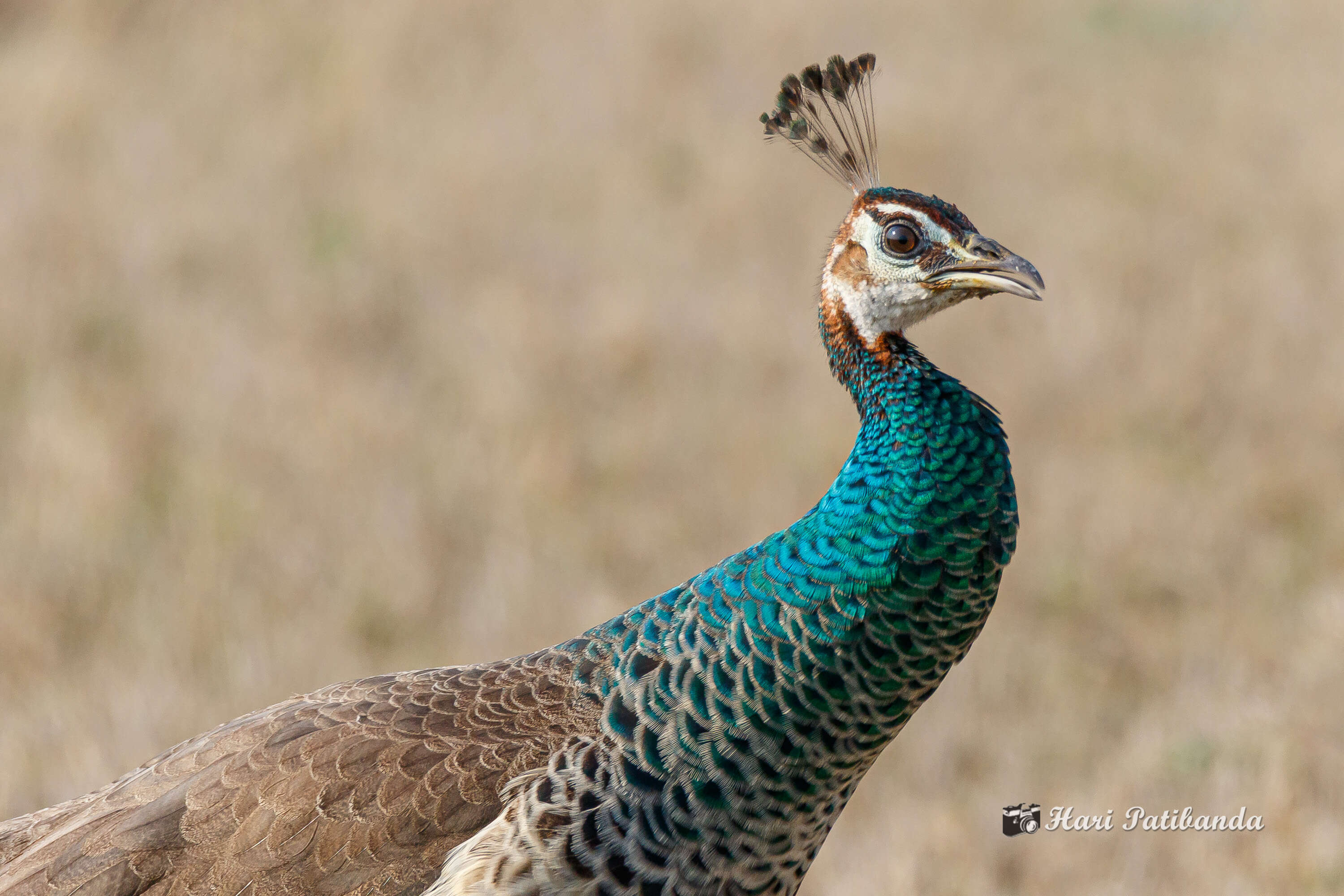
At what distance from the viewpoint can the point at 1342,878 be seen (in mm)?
4395

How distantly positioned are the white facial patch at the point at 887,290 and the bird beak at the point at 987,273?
0.10 ft

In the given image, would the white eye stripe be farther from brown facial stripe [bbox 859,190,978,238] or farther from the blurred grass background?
the blurred grass background

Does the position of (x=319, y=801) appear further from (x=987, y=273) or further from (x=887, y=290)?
(x=987, y=273)

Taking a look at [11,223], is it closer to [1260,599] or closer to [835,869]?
[835,869]

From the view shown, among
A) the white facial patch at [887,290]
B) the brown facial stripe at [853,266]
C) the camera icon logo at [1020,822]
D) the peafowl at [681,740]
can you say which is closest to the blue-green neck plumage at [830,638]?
the peafowl at [681,740]

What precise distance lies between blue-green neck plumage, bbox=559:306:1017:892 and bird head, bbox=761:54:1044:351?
0.22 m

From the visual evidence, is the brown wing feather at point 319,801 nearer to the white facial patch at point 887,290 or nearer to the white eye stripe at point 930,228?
the white facial patch at point 887,290

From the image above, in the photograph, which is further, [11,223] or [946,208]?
[11,223]

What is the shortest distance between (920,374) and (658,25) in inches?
445

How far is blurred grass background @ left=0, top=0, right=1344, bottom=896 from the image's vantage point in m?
5.55

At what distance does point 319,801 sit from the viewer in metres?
3.17

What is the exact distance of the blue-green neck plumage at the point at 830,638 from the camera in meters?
3.15

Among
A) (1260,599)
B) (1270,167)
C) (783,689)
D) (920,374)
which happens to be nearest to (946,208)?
(920,374)

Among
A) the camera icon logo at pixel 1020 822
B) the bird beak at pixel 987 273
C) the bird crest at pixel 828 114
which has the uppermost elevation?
the bird crest at pixel 828 114
